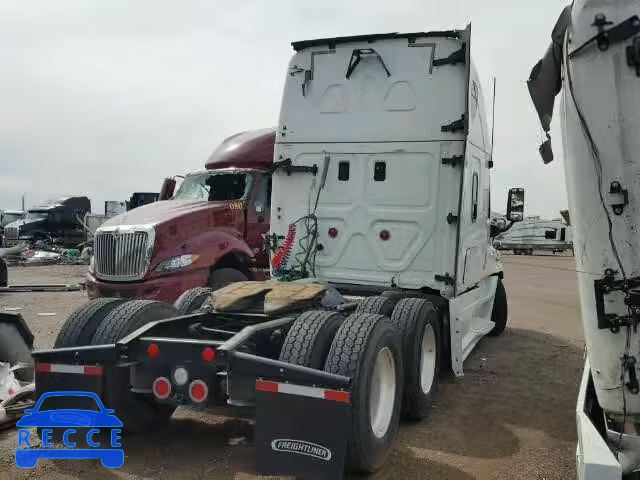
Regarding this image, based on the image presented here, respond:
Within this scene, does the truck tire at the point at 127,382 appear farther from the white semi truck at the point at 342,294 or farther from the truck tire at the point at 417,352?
the truck tire at the point at 417,352

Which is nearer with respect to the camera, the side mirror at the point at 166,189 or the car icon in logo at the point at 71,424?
the car icon in logo at the point at 71,424

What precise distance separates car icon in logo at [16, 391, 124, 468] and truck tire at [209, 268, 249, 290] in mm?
4401

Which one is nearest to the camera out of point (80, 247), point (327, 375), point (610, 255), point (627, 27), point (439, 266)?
point (627, 27)

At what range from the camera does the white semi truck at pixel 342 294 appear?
3.59m

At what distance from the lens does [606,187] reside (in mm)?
2906

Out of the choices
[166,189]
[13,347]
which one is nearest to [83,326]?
[13,347]

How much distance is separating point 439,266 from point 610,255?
323cm

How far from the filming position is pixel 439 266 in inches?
242

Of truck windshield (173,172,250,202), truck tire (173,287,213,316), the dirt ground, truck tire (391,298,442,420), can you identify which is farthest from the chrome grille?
truck tire (391,298,442,420)

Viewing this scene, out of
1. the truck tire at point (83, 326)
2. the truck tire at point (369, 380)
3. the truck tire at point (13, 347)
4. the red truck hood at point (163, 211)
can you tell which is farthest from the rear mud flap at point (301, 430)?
the red truck hood at point (163, 211)

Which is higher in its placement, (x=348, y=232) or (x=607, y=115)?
(x=607, y=115)

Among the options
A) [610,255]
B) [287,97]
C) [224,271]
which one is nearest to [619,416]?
[610,255]

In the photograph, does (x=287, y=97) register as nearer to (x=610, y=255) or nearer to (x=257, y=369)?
(x=257, y=369)

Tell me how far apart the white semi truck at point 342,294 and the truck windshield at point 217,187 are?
2.84 m
